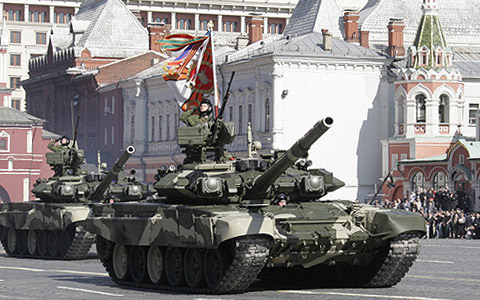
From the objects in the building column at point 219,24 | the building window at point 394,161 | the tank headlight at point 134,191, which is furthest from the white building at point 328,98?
the building column at point 219,24

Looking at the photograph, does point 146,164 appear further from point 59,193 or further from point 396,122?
point 59,193

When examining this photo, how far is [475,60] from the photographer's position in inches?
3152

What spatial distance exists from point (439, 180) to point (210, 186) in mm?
42116

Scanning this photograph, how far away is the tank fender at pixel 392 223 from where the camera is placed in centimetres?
2306

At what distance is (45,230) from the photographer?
123 feet

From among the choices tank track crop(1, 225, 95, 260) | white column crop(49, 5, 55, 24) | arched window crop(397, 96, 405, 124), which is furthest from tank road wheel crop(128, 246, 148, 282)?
white column crop(49, 5, 55, 24)

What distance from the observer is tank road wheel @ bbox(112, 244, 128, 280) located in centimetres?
2598

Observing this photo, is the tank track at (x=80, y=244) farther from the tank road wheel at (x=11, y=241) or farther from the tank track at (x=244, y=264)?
the tank track at (x=244, y=264)

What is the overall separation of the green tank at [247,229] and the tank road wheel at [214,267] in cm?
2

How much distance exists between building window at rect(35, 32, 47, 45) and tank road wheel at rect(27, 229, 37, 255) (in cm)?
10438

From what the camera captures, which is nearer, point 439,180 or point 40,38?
point 439,180

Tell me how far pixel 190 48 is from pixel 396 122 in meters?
37.9

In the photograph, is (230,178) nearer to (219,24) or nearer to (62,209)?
(62,209)

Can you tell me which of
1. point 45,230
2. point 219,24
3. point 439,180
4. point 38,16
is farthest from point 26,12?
point 45,230
